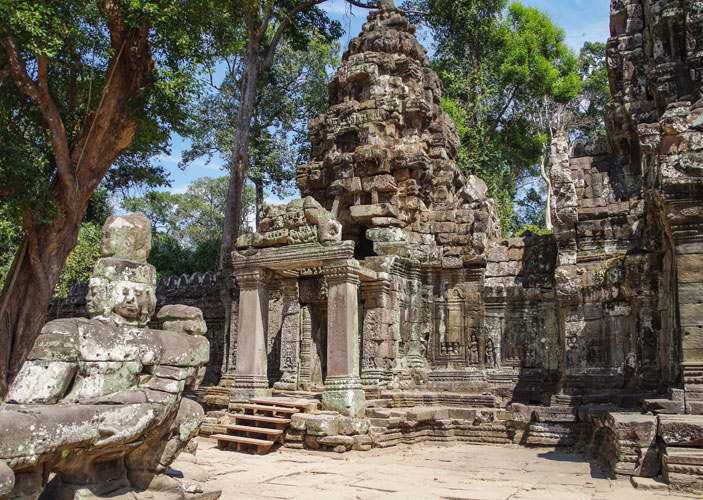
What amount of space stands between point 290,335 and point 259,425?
278 centimetres

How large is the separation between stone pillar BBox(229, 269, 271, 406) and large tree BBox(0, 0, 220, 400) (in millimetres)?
3594

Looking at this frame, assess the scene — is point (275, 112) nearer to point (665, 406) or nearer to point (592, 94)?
point (592, 94)

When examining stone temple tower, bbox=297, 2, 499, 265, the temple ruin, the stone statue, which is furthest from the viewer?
stone temple tower, bbox=297, 2, 499, 265

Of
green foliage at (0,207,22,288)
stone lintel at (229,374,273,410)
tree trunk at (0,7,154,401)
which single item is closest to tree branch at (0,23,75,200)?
tree trunk at (0,7,154,401)

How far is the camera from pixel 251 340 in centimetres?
1083

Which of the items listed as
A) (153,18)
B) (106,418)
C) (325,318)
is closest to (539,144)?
(325,318)

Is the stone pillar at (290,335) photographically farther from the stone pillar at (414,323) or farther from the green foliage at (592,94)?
the green foliage at (592,94)

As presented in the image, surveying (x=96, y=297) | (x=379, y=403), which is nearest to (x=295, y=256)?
(x=379, y=403)

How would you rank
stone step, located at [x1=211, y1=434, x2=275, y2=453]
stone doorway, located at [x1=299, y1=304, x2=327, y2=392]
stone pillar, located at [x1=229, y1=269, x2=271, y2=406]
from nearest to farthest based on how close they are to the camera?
stone step, located at [x1=211, y1=434, x2=275, y2=453] < stone pillar, located at [x1=229, y1=269, x2=271, y2=406] < stone doorway, located at [x1=299, y1=304, x2=327, y2=392]

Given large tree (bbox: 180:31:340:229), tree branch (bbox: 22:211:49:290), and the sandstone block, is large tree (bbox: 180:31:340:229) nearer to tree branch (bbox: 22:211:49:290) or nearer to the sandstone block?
tree branch (bbox: 22:211:49:290)

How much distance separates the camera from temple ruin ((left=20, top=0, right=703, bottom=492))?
7.87m

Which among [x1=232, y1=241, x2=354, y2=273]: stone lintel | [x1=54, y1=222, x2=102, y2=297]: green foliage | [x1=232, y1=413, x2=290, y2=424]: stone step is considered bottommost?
[x1=232, y1=413, x2=290, y2=424]: stone step

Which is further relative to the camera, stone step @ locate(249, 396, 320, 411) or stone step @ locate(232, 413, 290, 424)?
stone step @ locate(249, 396, 320, 411)

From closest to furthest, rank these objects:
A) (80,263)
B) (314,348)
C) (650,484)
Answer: (650,484) < (314,348) < (80,263)
